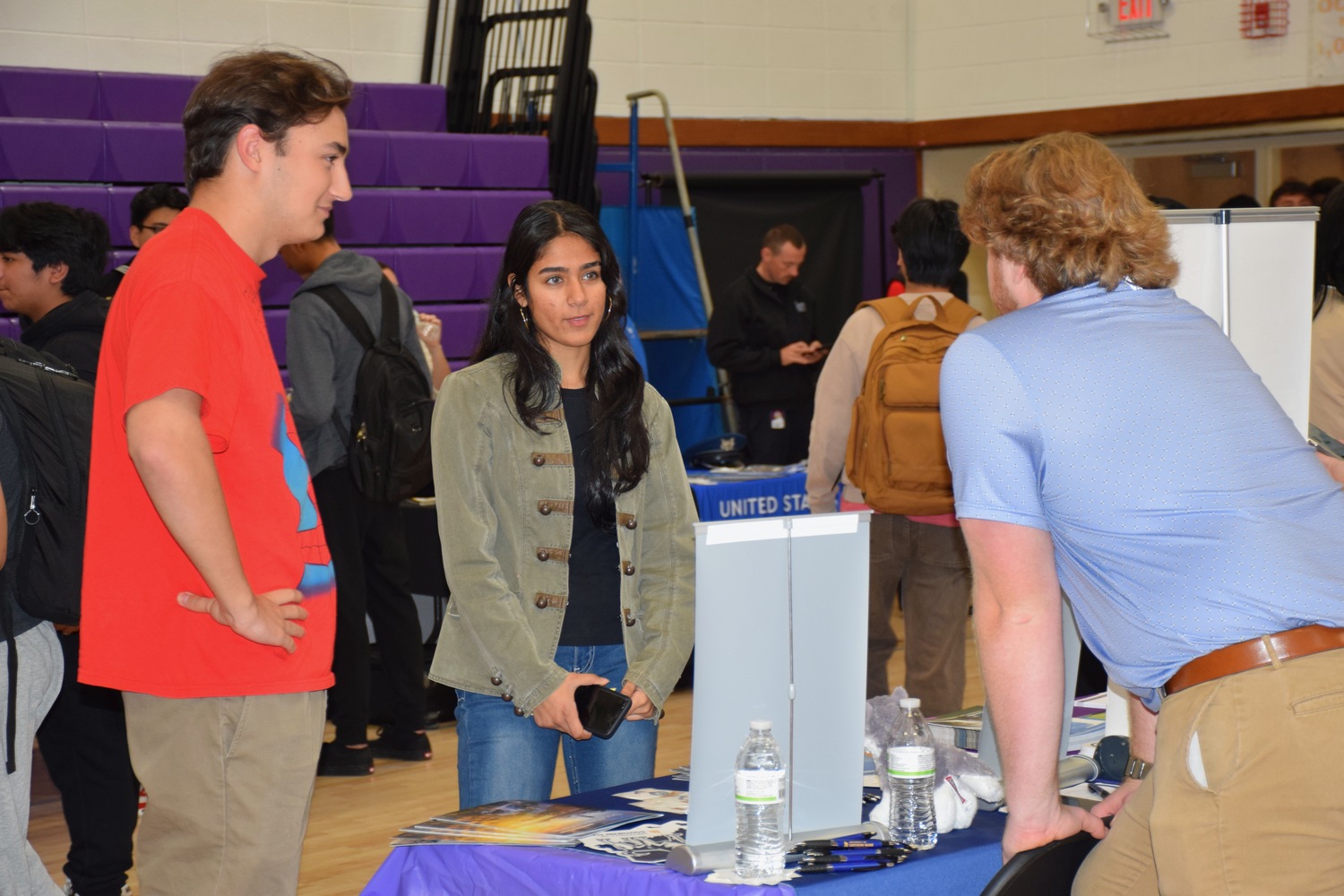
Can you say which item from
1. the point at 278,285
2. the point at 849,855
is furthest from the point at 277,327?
the point at 849,855

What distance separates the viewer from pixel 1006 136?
934cm

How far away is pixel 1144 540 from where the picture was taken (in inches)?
63.2

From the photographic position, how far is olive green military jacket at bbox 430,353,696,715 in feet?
7.65

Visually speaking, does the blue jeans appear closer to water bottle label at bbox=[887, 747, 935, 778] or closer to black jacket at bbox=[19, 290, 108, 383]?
water bottle label at bbox=[887, 747, 935, 778]

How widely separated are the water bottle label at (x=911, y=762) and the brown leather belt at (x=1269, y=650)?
47 centimetres

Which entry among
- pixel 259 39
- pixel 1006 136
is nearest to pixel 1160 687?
pixel 259 39

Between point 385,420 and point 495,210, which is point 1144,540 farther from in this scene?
point 495,210

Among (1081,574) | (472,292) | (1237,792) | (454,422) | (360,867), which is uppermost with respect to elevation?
(472,292)

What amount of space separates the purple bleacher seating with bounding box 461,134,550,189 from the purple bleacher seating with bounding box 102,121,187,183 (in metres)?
1.45

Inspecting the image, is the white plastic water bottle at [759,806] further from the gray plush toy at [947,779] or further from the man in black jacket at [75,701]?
the man in black jacket at [75,701]

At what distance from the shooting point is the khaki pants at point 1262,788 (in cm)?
154

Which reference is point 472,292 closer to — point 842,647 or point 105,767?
point 105,767

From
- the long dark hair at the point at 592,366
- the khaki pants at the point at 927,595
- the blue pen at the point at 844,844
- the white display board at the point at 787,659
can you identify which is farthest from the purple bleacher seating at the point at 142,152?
the blue pen at the point at 844,844

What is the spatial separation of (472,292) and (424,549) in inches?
95.7
